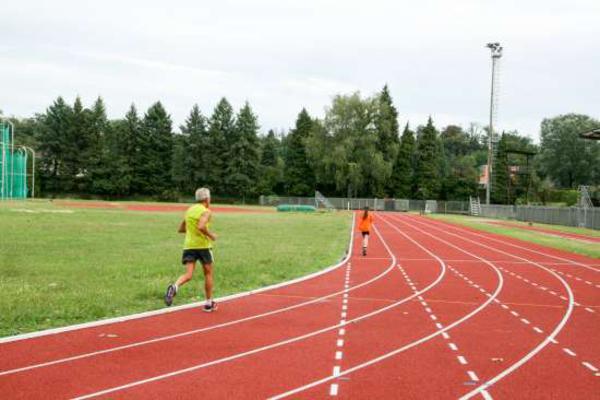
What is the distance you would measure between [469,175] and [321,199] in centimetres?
2599

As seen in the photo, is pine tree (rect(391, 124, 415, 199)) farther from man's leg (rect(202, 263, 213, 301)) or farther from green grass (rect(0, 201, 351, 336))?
man's leg (rect(202, 263, 213, 301))

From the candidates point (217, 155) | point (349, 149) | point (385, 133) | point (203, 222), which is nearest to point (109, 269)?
point (203, 222)

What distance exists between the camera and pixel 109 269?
14055mm

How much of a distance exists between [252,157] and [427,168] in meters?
25.1

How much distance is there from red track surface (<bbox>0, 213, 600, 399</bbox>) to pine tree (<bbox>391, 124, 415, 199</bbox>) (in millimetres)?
76608

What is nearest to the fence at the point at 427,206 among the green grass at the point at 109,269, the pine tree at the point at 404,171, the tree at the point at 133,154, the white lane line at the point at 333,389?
the pine tree at the point at 404,171

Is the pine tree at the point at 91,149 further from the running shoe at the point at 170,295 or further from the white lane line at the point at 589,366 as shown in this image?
the white lane line at the point at 589,366

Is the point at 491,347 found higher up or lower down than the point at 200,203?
lower down

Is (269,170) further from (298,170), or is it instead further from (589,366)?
(589,366)

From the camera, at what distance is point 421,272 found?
52.8 ft

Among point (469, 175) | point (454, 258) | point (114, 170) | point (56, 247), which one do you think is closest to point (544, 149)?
point (469, 175)

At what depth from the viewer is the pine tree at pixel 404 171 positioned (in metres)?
89.1

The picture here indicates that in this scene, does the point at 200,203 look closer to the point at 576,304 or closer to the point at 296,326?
the point at 296,326

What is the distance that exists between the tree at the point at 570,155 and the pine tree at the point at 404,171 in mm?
25055
